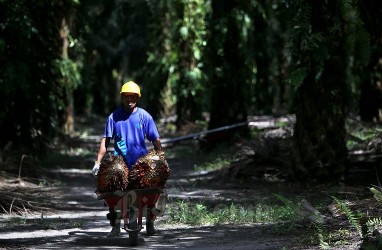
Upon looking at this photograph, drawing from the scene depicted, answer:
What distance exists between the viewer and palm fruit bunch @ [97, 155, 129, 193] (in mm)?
8148

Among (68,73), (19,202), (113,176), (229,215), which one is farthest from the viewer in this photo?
(68,73)

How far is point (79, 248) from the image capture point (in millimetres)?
7930

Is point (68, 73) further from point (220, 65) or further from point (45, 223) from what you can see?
point (45, 223)

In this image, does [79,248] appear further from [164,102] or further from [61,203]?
[164,102]

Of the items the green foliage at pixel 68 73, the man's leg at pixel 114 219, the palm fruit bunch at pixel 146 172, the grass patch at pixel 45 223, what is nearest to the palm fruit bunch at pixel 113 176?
the palm fruit bunch at pixel 146 172

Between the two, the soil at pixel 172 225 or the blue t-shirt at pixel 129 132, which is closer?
the soil at pixel 172 225

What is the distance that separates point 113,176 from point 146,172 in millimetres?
409

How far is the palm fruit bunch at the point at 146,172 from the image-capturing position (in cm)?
825

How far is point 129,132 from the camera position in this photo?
848cm

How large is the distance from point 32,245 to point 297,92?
6.42 m

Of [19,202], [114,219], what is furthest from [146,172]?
[19,202]

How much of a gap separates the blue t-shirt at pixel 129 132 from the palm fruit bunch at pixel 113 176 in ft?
0.74

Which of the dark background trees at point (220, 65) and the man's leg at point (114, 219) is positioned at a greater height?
the dark background trees at point (220, 65)

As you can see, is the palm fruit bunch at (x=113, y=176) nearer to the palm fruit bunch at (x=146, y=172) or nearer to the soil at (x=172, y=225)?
the palm fruit bunch at (x=146, y=172)
